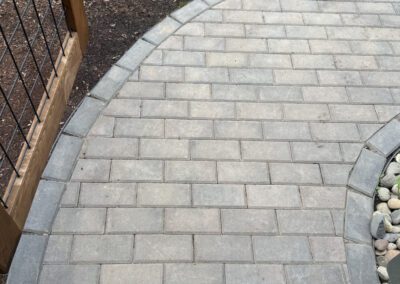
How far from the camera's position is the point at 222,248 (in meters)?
2.95

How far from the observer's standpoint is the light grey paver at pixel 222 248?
291cm

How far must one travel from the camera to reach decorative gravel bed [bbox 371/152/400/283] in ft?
9.69

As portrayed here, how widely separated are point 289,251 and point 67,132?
1.98 metres

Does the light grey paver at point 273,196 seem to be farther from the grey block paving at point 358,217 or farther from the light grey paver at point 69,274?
the light grey paver at point 69,274

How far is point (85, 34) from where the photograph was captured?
424 cm

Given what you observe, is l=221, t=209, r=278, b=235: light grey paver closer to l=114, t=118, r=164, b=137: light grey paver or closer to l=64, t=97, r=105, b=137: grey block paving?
l=114, t=118, r=164, b=137: light grey paver

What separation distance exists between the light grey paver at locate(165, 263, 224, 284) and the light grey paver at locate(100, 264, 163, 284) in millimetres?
70

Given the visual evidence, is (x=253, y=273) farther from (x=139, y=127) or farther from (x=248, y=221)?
(x=139, y=127)

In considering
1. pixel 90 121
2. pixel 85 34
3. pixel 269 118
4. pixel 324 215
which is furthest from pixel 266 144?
pixel 85 34

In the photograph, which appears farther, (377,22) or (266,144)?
(377,22)

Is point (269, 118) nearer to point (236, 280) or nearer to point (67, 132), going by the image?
point (236, 280)

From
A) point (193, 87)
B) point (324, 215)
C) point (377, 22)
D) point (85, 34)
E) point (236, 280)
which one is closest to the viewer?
point (236, 280)

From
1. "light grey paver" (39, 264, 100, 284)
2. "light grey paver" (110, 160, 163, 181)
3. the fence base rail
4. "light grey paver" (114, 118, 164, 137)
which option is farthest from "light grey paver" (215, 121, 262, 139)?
"light grey paver" (39, 264, 100, 284)

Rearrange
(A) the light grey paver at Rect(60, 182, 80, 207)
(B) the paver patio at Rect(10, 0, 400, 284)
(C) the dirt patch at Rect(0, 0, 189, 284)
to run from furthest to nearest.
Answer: (C) the dirt patch at Rect(0, 0, 189, 284) < (A) the light grey paver at Rect(60, 182, 80, 207) < (B) the paver patio at Rect(10, 0, 400, 284)
